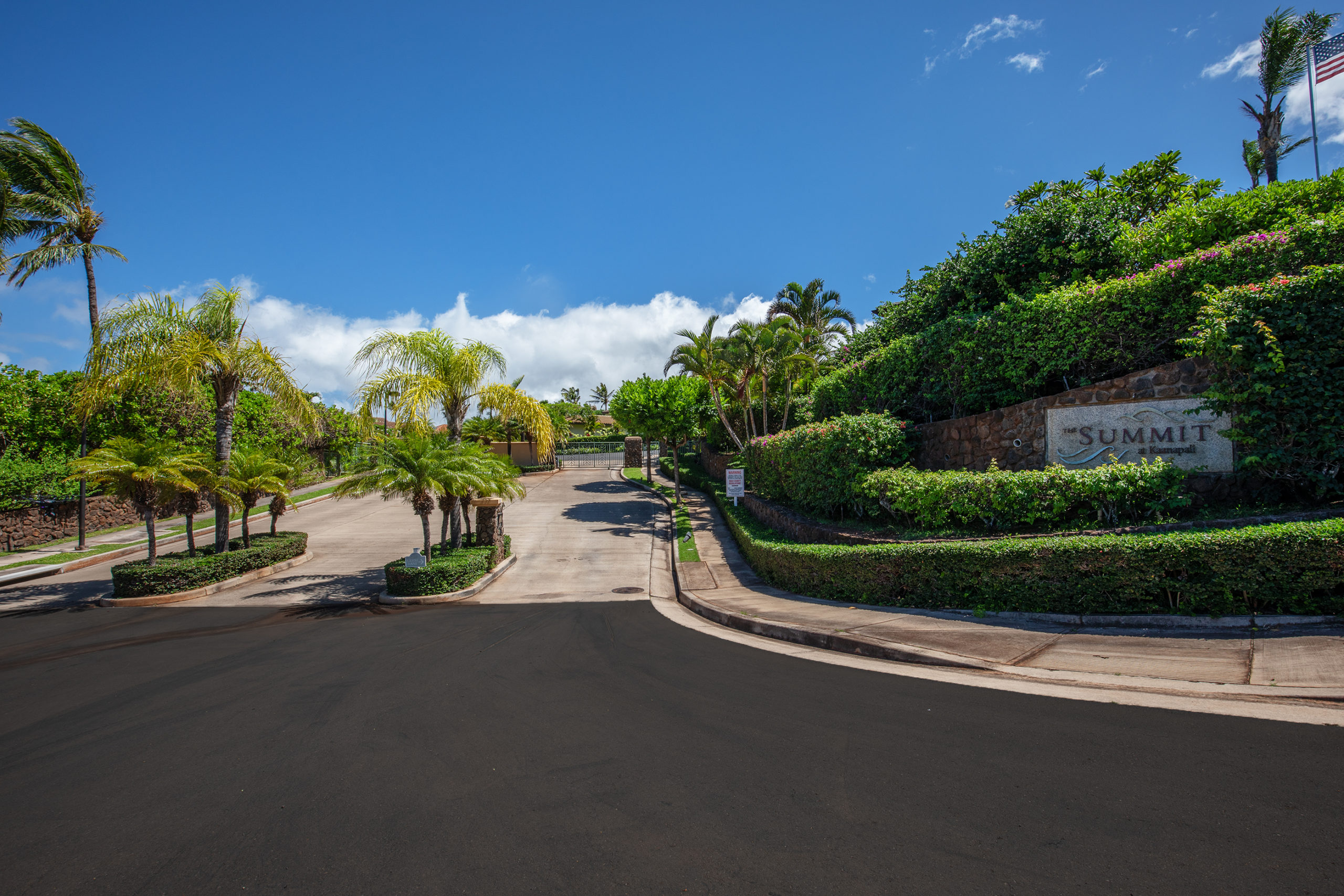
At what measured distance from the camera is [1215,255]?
9.87 m

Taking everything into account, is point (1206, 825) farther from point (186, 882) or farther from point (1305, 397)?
point (1305, 397)

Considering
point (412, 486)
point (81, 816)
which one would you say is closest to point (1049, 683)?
point (81, 816)

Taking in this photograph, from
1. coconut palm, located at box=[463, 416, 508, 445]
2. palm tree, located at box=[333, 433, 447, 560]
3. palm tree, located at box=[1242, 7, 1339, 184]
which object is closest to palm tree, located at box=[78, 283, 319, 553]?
palm tree, located at box=[333, 433, 447, 560]

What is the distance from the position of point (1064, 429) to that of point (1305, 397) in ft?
9.16

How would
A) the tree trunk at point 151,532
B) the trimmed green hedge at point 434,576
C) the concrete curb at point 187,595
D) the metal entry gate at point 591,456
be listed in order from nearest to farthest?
→ 1. the concrete curb at point 187,595
2. the trimmed green hedge at point 434,576
3. the tree trunk at point 151,532
4. the metal entry gate at point 591,456

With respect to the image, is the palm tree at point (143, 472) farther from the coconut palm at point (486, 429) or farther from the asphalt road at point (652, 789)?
the coconut palm at point (486, 429)

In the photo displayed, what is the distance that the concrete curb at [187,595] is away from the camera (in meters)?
12.4

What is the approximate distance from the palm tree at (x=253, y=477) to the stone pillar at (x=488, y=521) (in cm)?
476

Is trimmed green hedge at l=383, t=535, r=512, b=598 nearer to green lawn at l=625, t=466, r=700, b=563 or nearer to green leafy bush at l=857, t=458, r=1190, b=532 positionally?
green lawn at l=625, t=466, r=700, b=563

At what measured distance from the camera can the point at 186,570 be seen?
42.7 ft

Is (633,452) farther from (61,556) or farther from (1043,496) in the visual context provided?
(1043,496)

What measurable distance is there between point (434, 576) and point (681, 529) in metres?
8.31

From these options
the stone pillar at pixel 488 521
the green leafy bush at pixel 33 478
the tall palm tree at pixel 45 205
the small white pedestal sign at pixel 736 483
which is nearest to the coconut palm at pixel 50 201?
the tall palm tree at pixel 45 205

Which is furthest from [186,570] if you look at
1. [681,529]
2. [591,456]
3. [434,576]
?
[591,456]
